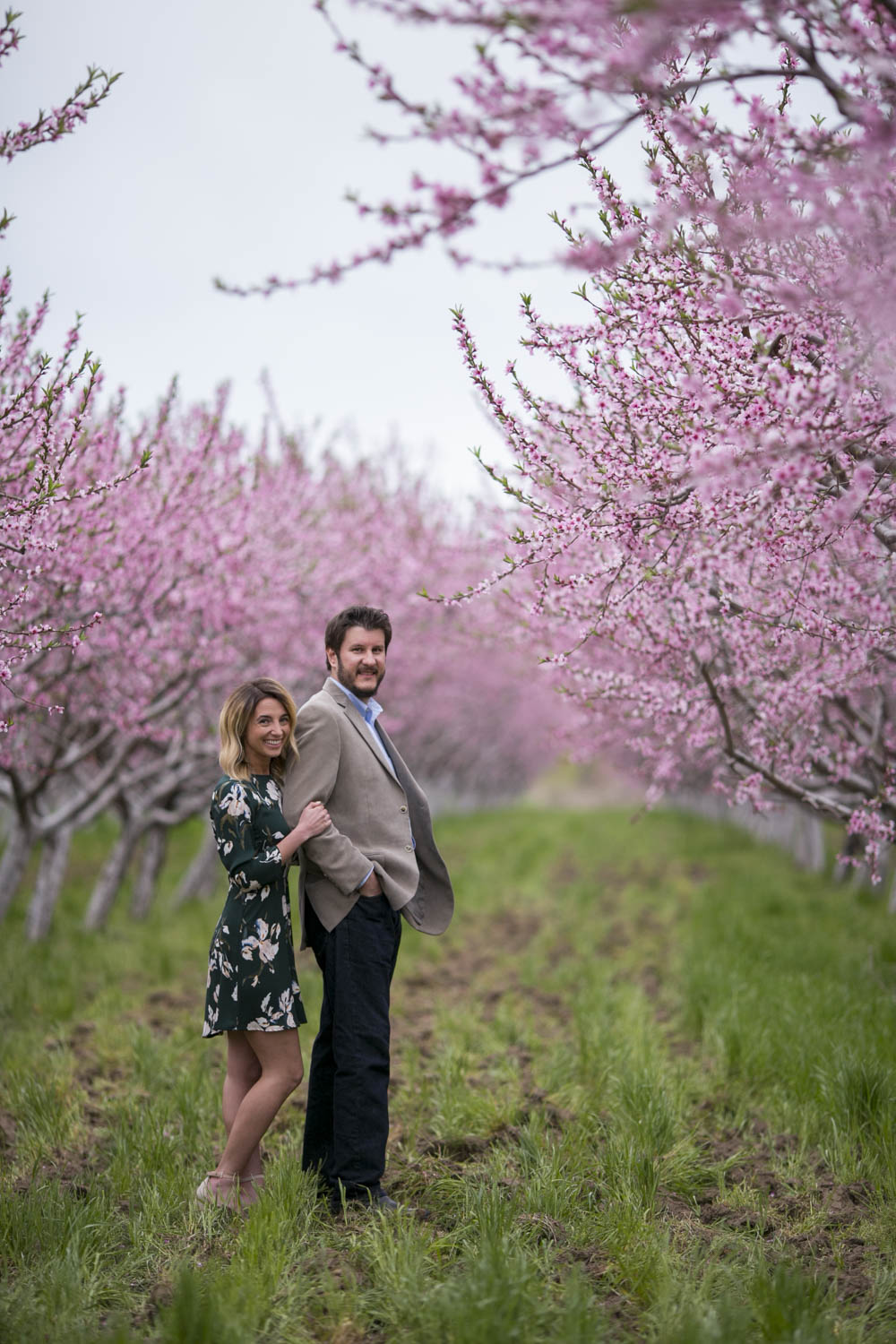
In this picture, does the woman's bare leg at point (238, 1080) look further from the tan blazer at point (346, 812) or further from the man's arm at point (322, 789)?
the man's arm at point (322, 789)

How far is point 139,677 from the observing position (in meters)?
8.10

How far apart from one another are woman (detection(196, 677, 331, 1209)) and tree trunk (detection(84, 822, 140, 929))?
22.7 feet

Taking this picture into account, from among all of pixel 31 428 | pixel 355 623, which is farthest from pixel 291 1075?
pixel 31 428

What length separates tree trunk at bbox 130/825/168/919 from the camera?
11516 millimetres

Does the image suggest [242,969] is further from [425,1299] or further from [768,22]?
[768,22]

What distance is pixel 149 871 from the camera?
11.8 meters

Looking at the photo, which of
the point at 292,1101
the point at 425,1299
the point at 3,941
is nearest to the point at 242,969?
the point at 425,1299

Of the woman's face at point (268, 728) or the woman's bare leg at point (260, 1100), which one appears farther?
the woman's face at point (268, 728)

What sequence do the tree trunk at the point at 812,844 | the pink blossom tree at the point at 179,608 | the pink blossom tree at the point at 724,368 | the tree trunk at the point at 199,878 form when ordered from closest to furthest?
the pink blossom tree at the point at 724,368 < the pink blossom tree at the point at 179,608 < the tree trunk at the point at 199,878 < the tree trunk at the point at 812,844

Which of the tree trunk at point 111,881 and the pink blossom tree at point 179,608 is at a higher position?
the pink blossom tree at point 179,608

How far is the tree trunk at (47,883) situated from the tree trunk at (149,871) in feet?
5.77

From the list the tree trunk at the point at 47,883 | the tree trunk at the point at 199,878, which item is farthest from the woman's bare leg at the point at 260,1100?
the tree trunk at the point at 199,878

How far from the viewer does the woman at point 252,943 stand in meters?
3.89

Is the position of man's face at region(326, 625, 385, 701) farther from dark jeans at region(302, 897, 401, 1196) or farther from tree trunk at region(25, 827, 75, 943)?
tree trunk at region(25, 827, 75, 943)
